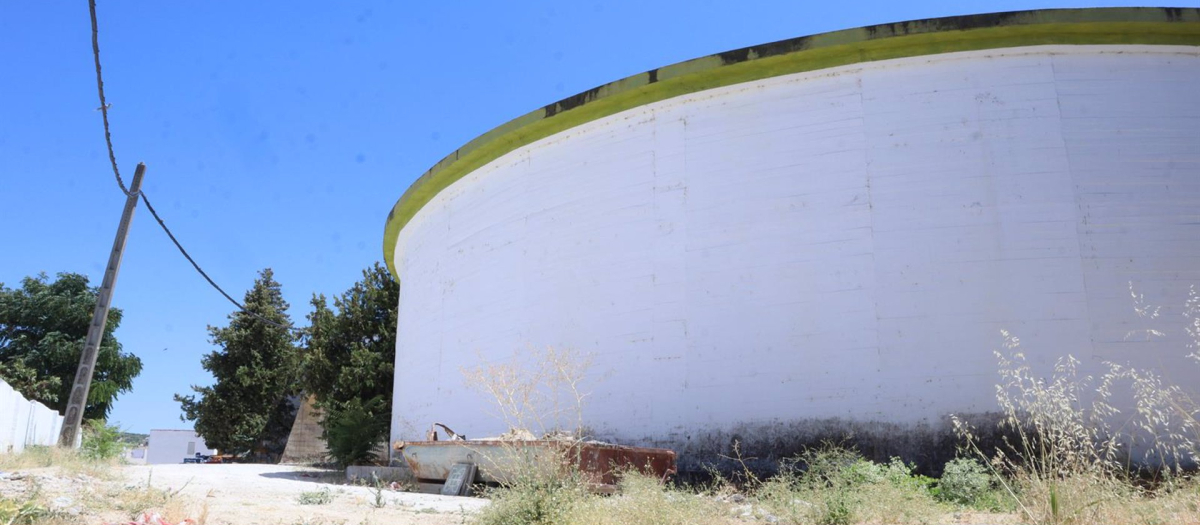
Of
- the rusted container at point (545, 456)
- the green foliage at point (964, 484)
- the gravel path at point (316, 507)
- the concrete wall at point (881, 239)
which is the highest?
the concrete wall at point (881, 239)

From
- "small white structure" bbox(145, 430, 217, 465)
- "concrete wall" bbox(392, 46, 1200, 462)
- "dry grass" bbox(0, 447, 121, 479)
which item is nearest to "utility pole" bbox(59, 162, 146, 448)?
"dry grass" bbox(0, 447, 121, 479)

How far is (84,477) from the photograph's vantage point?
340 inches

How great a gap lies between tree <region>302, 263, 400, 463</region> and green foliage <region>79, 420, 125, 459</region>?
3.96m

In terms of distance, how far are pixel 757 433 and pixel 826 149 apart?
3726mm

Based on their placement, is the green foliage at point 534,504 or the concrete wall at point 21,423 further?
the concrete wall at point 21,423

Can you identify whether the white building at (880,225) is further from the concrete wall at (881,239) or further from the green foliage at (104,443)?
the green foliage at (104,443)

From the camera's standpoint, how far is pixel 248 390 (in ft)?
97.1

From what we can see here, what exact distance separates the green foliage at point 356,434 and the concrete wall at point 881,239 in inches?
248

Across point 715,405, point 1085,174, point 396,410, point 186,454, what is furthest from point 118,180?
point 186,454

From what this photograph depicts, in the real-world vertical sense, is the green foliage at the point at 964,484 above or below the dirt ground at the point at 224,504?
above

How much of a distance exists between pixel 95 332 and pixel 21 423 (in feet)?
8.04

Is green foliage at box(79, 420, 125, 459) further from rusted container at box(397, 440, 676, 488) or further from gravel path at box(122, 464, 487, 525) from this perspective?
rusted container at box(397, 440, 676, 488)

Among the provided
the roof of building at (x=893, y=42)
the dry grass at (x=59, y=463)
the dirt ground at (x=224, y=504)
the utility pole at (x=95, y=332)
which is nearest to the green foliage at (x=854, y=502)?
the dirt ground at (x=224, y=504)

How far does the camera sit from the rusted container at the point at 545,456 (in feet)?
28.8
